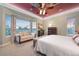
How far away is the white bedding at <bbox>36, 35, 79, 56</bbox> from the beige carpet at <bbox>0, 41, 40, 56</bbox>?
6.4 inches

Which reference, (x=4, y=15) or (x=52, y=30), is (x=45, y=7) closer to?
(x=52, y=30)

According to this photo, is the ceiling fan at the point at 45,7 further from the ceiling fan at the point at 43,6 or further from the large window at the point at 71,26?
the large window at the point at 71,26

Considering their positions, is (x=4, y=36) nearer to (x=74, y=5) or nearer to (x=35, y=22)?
(x=35, y=22)

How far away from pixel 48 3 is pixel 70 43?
2.86ft

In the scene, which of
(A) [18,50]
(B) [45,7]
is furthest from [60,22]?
(A) [18,50]

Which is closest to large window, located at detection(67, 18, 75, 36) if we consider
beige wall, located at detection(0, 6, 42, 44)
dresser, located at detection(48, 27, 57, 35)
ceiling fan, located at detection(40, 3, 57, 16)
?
dresser, located at detection(48, 27, 57, 35)

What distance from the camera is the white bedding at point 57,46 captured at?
1.63 m

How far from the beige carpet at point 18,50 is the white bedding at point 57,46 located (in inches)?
6.4

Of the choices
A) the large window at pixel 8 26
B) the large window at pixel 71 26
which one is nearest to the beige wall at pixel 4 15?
the large window at pixel 8 26

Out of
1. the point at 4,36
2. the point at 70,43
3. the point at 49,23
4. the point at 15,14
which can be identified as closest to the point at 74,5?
the point at 49,23

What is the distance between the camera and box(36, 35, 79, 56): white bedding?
1.63 m

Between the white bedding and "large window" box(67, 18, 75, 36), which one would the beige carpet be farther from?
"large window" box(67, 18, 75, 36)

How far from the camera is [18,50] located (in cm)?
186

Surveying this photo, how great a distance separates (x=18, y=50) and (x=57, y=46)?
0.75 meters
